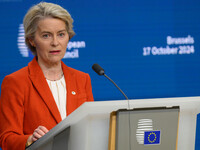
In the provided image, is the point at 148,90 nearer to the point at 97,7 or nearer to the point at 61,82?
the point at 97,7

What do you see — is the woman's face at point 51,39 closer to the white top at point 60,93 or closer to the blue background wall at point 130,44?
the white top at point 60,93

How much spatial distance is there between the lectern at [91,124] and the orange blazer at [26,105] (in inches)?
16.9

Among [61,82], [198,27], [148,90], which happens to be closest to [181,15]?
[198,27]

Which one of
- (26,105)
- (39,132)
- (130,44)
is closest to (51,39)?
(26,105)

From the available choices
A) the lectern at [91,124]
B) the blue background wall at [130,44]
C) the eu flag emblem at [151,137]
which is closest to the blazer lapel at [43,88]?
the lectern at [91,124]

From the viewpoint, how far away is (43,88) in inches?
74.3

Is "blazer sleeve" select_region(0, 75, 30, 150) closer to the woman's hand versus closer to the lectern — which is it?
the woman's hand

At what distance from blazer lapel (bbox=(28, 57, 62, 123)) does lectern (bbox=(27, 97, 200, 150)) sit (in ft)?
1.59

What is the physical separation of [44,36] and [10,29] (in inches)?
68.5

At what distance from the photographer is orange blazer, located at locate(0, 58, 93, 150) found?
1741mm

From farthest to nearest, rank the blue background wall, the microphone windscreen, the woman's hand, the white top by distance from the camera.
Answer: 1. the blue background wall
2. the white top
3. the microphone windscreen
4. the woman's hand

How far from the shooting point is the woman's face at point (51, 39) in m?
1.93

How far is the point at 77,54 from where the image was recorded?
3723mm

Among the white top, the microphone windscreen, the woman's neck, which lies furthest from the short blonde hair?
the microphone windscreen
